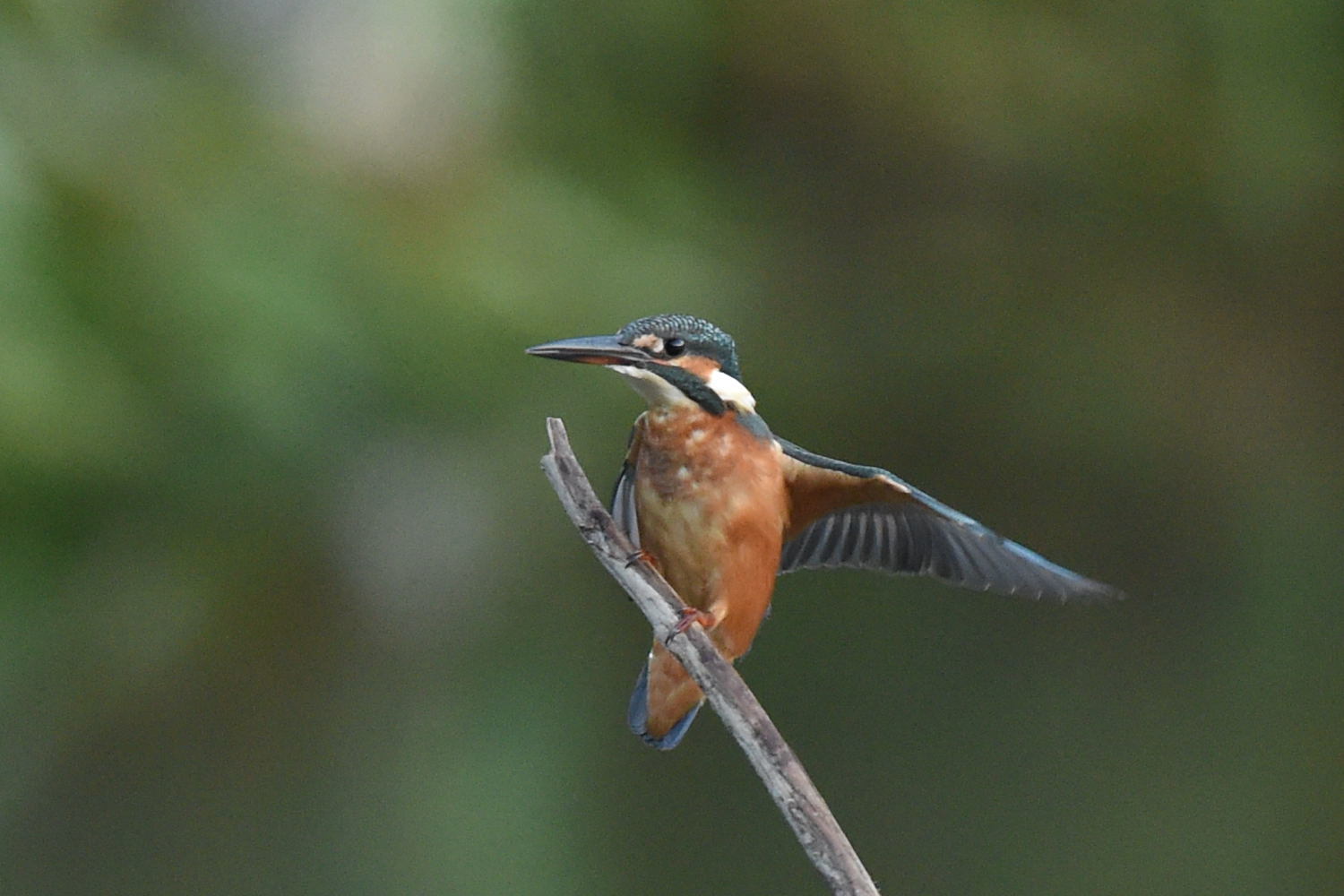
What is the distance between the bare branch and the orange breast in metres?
0.09

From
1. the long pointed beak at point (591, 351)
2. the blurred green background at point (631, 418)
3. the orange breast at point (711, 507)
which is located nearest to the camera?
the long pointed beak at point (591, 351)

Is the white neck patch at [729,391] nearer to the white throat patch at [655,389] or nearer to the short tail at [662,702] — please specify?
the white throat patch at [655,389]

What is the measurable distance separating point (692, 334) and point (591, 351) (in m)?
0.15

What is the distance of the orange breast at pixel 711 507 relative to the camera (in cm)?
115

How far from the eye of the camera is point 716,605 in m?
1.18

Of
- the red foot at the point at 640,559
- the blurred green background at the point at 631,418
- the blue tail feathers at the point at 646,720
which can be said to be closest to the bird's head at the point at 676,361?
the red foot at the point at 640,559

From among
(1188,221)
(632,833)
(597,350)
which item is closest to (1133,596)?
(1188,221)

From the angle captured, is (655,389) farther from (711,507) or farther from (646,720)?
(646,720)

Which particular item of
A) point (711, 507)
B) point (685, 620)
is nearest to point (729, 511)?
point (711, 507)

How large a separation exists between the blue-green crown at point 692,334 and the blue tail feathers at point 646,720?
267 millimetres

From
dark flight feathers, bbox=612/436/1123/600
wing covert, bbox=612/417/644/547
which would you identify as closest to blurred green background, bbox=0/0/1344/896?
wing covert, bbox=612/417/644/547

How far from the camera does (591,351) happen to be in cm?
96

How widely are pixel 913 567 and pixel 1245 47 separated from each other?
7.61 ft

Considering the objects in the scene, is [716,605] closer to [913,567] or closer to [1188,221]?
[913,567]
